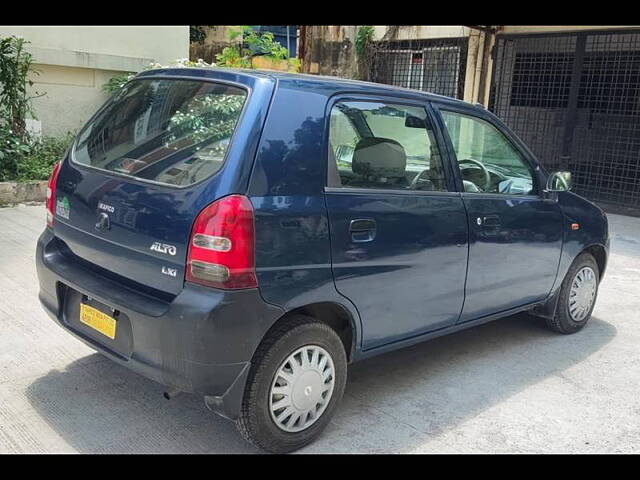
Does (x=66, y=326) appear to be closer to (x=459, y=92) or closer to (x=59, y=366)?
(x=59, y=366)

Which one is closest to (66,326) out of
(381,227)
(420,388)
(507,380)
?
(381,227)

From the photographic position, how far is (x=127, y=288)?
2943 mm

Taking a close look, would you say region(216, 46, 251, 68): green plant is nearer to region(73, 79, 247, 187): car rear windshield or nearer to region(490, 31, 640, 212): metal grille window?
Answer: region(490, 31, 640, 212): metal grille window

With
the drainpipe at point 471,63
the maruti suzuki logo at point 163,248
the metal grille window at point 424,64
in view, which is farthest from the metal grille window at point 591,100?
the maruti suzuki logo at point 163,248

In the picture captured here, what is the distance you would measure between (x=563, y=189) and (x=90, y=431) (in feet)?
10.9

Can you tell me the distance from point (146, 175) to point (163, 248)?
1.37ft

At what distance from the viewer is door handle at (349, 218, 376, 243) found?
121 inches

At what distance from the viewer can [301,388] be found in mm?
2965

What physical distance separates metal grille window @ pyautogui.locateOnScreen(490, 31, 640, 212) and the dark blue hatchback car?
7.76 meters

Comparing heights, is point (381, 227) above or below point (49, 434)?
above

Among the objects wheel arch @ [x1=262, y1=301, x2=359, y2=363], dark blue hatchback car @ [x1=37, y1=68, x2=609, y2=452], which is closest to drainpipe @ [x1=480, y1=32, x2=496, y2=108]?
dark blue hatchback car @ [x1=37, y1=68, x2=609, y2=452]

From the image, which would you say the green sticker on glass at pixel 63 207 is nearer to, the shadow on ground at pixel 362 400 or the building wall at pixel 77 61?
the shadow on ground at pixel 362 400

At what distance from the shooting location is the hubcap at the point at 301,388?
114 inches

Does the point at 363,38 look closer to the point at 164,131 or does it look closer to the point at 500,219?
the point at 500,219
